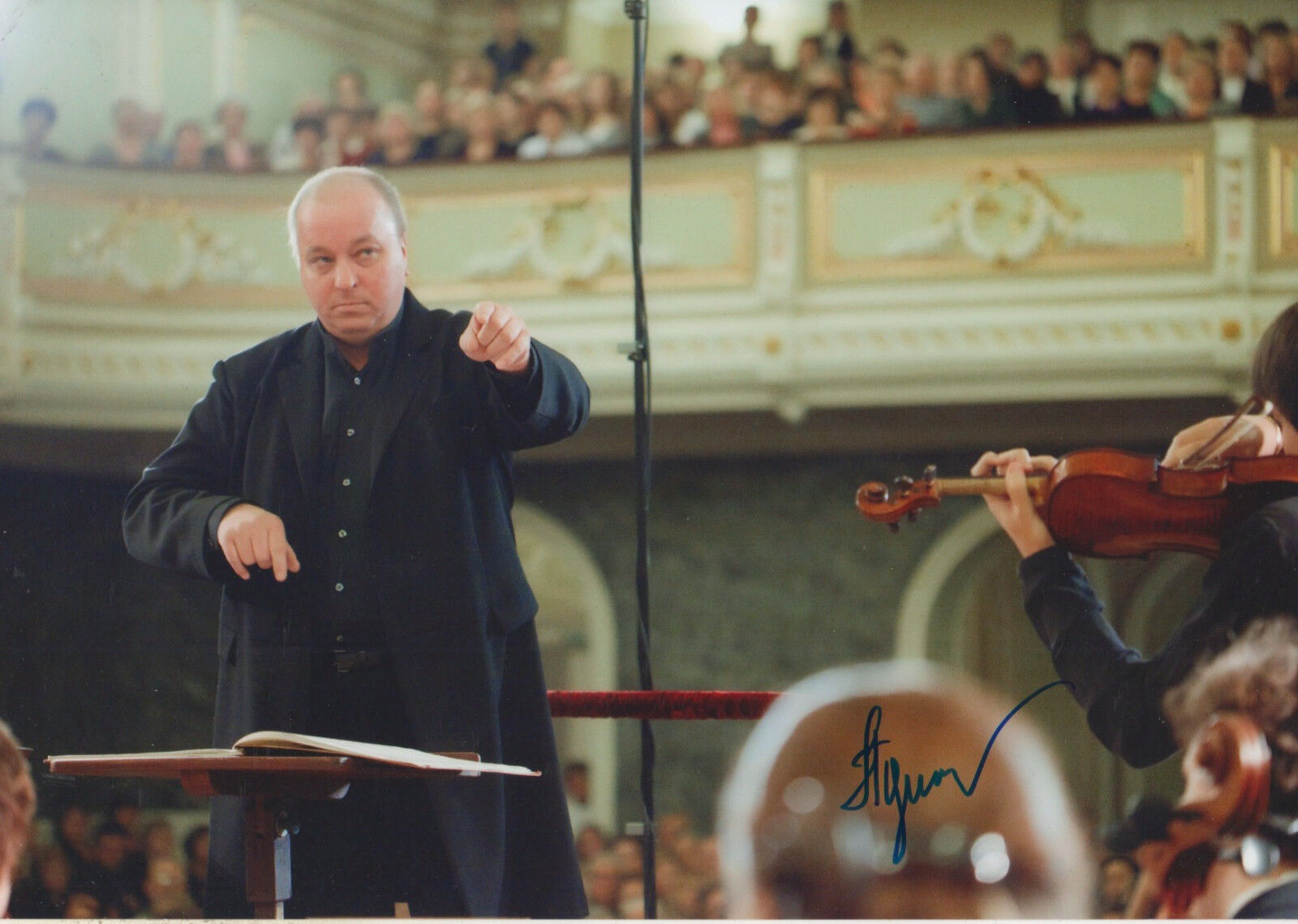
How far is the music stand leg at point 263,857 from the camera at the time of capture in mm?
2500

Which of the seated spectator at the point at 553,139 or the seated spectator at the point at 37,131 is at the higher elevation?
the seated spectator at the point at 553,139

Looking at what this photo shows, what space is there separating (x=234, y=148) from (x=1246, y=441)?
3.61 metres

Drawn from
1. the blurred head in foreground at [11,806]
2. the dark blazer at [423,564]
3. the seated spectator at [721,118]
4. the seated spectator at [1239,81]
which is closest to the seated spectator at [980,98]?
the seated spectator at [1239,81]

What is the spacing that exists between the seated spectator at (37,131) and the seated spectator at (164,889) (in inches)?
74.8

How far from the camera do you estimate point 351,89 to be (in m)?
4.99

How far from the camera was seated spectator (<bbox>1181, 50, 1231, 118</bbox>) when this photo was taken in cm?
537

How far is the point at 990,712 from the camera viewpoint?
3.74 metres

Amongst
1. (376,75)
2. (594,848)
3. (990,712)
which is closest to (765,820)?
(990,712)

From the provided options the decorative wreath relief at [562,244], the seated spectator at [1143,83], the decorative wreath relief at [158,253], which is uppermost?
the seated spectator at [1143,83]

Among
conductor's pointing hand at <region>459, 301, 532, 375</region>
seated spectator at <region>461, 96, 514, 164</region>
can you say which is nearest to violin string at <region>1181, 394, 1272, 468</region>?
conductor's pointing hand at <region>459, 301, 532, 375</region>

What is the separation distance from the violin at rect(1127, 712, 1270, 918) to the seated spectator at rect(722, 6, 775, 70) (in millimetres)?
2971

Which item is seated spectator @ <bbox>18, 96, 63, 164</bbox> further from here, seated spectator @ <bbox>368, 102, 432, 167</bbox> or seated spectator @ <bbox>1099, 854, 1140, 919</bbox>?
seated spectator @ <bbox>1099, 854, 1140, 919</bbox>

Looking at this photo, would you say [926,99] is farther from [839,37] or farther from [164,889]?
[164,889]

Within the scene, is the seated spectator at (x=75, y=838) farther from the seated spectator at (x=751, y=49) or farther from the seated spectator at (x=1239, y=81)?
the seated spectator at (x=1239, y=81)
